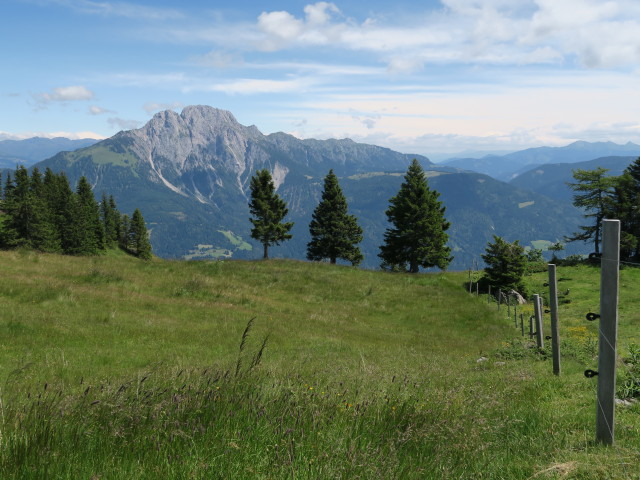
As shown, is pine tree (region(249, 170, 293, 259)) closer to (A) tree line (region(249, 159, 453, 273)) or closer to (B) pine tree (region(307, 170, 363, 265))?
(A) tree line (region(249, 159, 453, 273))

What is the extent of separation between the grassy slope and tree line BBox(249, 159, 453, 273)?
30.4 meters

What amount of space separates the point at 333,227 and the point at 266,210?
31.3ft

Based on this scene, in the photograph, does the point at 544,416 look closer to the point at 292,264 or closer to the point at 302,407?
the point at 302,407

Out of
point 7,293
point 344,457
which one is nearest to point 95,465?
point 344,457

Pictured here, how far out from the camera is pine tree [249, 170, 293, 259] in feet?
184

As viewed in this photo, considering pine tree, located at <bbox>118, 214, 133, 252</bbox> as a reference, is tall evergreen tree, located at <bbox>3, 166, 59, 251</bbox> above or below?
above

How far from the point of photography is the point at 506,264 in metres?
34.9

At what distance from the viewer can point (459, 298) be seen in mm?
31438

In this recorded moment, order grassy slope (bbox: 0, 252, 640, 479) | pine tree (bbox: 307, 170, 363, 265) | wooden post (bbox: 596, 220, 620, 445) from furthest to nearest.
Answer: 1. pine tree (bbox: 307, 170, 363, 265)
2. wooden post (bbox: 596, 220, 620, 445)
3. grassy slope (bbox: 0, 252, 640, 479)

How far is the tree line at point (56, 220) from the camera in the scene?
2581 inches

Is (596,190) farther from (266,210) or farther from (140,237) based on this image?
(140,237)

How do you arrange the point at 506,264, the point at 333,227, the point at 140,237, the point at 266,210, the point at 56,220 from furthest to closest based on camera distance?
the point at 140,237 → the point at 56,220 → the point at 333,227 → the point at 266,210 → the point at 506,264

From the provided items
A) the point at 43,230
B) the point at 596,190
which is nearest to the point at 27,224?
the point at 43,230

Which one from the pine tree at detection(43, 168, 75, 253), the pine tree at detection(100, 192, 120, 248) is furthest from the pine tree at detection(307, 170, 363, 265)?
the pine tree at detection(100, 192, 120, 248)
